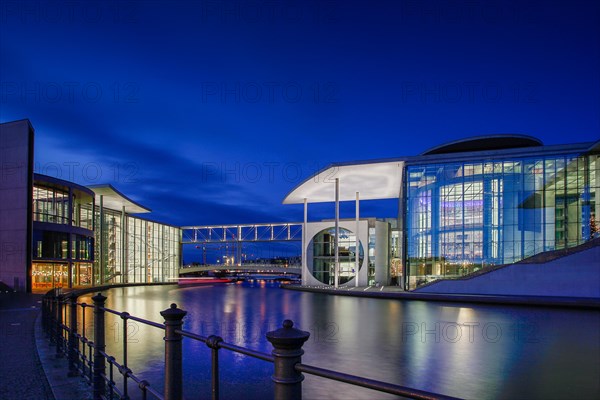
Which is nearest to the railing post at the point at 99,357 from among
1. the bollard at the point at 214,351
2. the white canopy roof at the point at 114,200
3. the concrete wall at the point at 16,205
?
the bollard at the point at 214,351

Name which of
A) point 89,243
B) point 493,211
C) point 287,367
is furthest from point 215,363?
point 89,243

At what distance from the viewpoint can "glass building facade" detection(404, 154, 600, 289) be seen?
33000 mm

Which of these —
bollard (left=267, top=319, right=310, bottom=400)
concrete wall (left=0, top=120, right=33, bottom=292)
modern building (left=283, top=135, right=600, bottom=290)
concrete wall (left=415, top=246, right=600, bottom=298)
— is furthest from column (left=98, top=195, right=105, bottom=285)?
bollard (left=267, top=319, right=310, bottom=400)

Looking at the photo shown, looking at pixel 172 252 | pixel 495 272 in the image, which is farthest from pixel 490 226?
pixel 172 252

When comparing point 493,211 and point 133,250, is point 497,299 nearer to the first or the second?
point 493,211

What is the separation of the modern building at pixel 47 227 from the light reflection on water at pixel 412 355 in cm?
1825

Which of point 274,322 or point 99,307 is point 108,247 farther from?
point 99,307

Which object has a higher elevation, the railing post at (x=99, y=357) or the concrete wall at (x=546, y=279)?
the railing post at (x=99, y=357)

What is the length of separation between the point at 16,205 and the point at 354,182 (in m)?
27.8

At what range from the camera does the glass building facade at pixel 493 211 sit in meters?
33.0

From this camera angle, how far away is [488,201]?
113ft

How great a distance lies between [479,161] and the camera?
35.1 m

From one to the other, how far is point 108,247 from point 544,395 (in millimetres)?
56090

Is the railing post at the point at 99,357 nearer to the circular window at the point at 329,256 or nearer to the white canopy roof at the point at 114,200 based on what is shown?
the circular window at the point at 329,256
